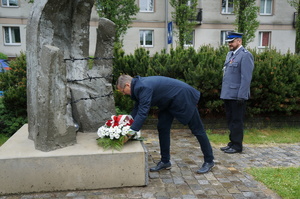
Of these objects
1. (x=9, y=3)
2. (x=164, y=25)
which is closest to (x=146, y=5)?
(x=164, y=25)

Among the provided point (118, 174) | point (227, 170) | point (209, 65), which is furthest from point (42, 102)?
point (209, 65)

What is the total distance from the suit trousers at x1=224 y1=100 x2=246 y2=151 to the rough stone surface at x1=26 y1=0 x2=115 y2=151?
81.1 inches

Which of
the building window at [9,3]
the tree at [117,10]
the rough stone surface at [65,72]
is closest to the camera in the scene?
the rough stone surface at [65,72]

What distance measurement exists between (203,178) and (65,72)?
2260 mm

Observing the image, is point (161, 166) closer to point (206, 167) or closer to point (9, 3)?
point (206, 167)

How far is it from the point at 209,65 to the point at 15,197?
471 cm

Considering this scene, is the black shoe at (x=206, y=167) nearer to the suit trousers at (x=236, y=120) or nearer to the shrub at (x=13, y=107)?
A: the suit trousers at (x=236, y=120)

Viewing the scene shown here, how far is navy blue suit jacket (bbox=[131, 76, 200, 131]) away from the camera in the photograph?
3.36 meters

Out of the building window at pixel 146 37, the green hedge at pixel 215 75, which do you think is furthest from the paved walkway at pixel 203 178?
the building window at pixel 146 37

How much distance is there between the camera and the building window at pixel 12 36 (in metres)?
19.5

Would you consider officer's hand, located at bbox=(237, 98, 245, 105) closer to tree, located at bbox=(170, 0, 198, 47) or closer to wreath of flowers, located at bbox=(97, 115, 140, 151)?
wreath of flowers, located at bbox=(97, 115, 140, 151)

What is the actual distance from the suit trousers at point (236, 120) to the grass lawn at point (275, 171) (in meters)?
0.61

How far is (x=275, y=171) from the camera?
4086 millimetres

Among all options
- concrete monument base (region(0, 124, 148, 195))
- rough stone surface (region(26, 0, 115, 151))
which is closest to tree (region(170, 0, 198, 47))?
rough stone surface (region(26, 0, 115, 151))
